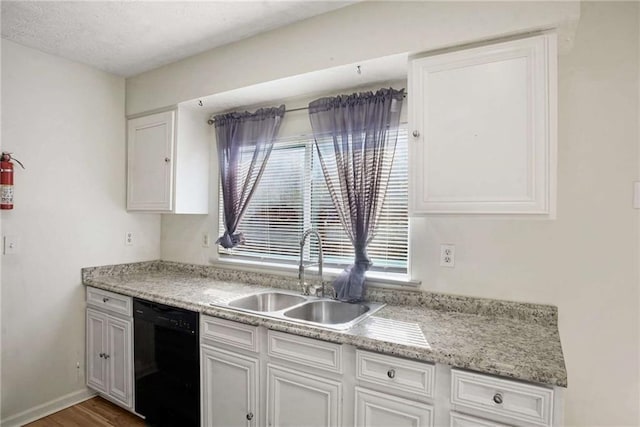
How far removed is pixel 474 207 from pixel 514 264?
457 millimetres

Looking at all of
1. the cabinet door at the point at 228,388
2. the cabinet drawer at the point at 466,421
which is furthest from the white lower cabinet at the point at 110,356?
the cabinet drawer at the point at 466,421

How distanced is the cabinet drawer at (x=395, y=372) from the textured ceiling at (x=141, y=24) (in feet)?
5.72

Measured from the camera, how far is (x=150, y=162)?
9.00ft

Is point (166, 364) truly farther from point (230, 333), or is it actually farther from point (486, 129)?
point (486, 129)

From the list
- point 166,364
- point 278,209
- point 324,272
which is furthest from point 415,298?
point 166,364

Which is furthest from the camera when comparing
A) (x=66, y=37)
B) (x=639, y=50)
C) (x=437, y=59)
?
(x=66, y=37)

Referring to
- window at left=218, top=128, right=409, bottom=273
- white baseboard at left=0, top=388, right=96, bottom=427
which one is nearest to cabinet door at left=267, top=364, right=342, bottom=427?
window at left=218, top=128, right=409, bottom=273

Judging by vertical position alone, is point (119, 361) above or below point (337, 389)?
below

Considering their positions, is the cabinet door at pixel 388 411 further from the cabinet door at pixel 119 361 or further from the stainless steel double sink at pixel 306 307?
the cabinet door at pixel 119 361

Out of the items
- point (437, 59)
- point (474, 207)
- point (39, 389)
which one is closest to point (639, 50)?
point (437, 59)

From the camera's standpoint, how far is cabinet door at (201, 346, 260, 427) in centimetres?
180

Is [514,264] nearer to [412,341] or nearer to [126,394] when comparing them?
[412,341]

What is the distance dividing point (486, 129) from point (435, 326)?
36.1 inches

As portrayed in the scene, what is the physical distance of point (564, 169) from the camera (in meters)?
1.66
